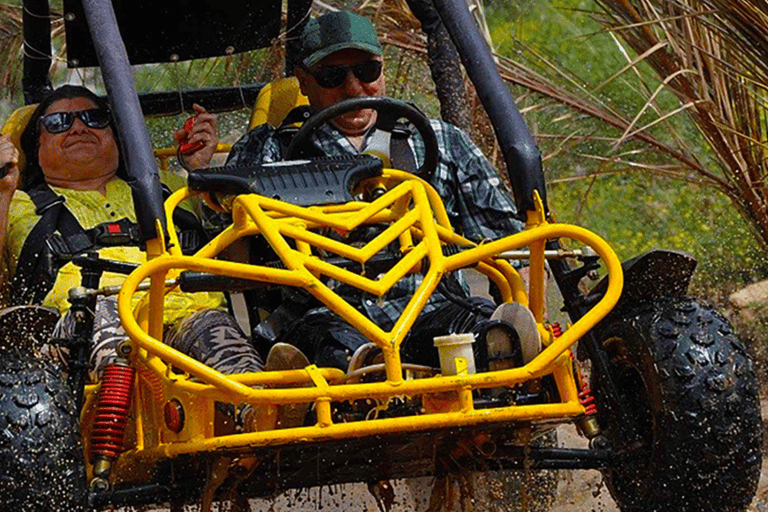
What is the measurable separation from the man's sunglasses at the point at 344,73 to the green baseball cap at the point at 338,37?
0.07m

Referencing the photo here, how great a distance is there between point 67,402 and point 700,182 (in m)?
3.91

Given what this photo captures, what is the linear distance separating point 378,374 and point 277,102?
2.18 metres

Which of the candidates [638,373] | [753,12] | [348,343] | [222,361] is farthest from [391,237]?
[753,12]

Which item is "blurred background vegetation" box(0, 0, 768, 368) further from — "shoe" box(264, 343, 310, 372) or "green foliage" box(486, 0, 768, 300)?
"shoe" box(264, 343, 310, 372)

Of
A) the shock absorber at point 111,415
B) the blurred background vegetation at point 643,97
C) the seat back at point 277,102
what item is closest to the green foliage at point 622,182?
the blurred background vegetation at point 643,97

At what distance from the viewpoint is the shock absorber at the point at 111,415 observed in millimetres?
4199

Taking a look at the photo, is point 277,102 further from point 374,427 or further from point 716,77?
point 374,427

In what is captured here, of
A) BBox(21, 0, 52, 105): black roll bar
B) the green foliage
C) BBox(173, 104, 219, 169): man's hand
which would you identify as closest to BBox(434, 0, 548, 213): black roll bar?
BBox(173, 104, 219, 169): man's hand

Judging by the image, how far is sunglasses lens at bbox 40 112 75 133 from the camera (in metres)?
→ 5.73

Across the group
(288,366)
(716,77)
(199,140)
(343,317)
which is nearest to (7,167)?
(199,140)

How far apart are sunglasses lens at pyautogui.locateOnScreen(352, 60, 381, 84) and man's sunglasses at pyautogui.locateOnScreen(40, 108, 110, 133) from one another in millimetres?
1046

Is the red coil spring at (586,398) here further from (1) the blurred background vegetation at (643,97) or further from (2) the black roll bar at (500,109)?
(1) the blurred background vegetation at (643,97)

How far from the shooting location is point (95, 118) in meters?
5.75

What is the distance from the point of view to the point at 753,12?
5852 millimetres
